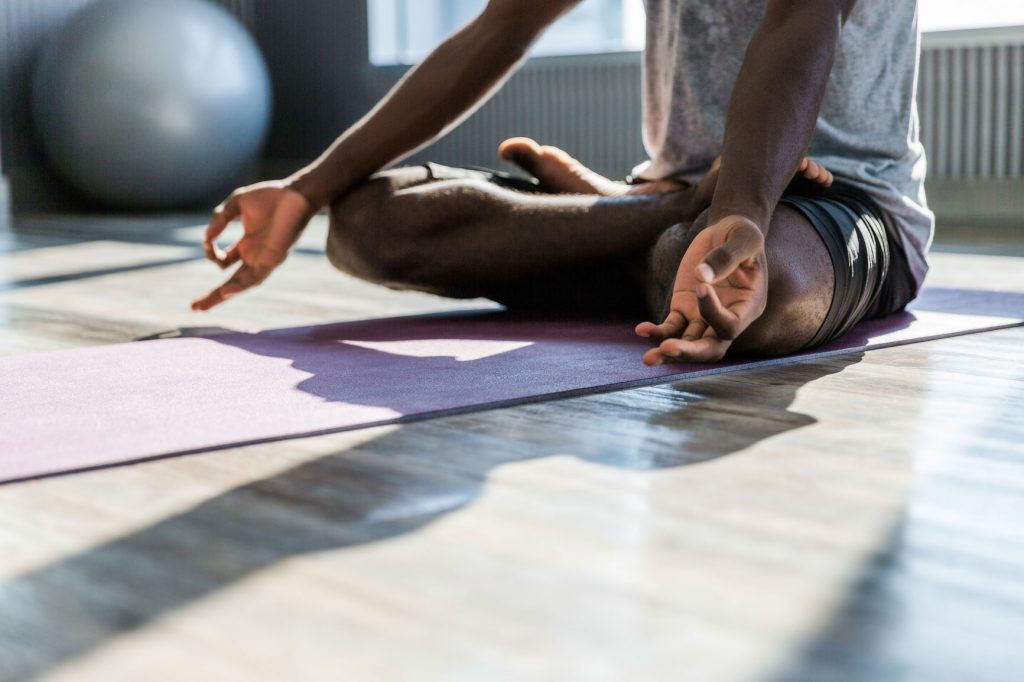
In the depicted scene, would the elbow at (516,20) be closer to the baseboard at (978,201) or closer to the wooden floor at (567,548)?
the wooden floor at (567,548)

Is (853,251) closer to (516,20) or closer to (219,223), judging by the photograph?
(516,20)

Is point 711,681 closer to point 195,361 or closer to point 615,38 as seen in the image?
point 195,361

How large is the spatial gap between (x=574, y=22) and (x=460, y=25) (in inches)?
24.8

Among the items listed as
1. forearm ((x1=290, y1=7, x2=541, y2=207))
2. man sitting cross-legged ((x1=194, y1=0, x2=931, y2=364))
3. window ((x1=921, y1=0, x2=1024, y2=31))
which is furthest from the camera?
window ((x1=921, y1=0, x2=1024, y2=31))

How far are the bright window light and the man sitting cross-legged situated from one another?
159cm

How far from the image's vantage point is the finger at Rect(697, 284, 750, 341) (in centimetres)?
106

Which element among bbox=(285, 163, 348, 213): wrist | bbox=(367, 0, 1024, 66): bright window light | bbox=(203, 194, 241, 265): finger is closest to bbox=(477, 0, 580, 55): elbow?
bbox=(285, 163, 348, 213): wrist

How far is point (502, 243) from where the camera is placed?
1.58m

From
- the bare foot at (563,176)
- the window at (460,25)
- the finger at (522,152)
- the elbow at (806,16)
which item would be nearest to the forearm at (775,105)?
the elbow at (806,16)

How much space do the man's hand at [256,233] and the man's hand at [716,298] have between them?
55 cm

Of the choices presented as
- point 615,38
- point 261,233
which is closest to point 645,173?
point 261,233

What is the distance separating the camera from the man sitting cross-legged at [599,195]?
146 centimetres

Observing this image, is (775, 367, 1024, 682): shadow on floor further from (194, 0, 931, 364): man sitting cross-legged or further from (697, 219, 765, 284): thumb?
(194, 0, 931, 364): man sitting cross-legged

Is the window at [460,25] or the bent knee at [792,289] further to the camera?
the window at [460,25]
